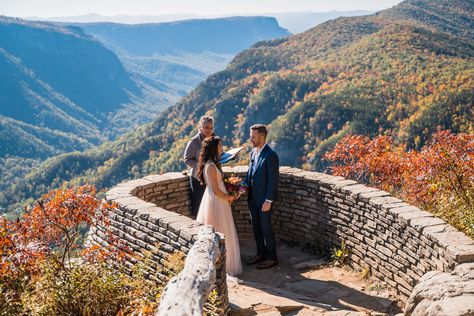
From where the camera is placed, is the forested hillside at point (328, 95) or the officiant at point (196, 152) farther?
the forested hillside at point (328, 95)

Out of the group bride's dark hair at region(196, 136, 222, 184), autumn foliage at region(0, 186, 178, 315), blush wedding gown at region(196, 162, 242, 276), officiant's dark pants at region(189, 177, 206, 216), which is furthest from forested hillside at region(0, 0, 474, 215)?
autumn foliage at region(0, 186, 178, 315)

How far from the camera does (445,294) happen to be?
427cm

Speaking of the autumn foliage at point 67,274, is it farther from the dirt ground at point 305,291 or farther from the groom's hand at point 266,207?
the groom's hand at point 266,207

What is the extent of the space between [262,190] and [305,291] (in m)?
1.37

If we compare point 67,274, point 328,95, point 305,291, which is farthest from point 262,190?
point 328,95

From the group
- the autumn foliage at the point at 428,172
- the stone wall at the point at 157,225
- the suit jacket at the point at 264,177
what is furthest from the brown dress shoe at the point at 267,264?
the autumn foliage at the point at 428,172

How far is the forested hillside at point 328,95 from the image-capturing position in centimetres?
4712

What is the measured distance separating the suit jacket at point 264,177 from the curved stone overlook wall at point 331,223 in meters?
0.98

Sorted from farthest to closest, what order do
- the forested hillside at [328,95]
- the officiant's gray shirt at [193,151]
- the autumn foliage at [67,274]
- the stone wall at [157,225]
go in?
the forested hillside at [328,95]
the officiant's gray shirt at [193,151]
the stone wall at [157,225]
the autumn foliage at [67,274]

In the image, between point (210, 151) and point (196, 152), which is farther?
point (196, 152)

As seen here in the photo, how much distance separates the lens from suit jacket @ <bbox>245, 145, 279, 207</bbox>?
6570 millimetres

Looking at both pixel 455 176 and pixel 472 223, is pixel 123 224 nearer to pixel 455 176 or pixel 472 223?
pixel 472 223

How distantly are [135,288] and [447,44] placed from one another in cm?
6386

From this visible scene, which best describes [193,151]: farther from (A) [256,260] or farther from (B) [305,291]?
(B) [305,291]
